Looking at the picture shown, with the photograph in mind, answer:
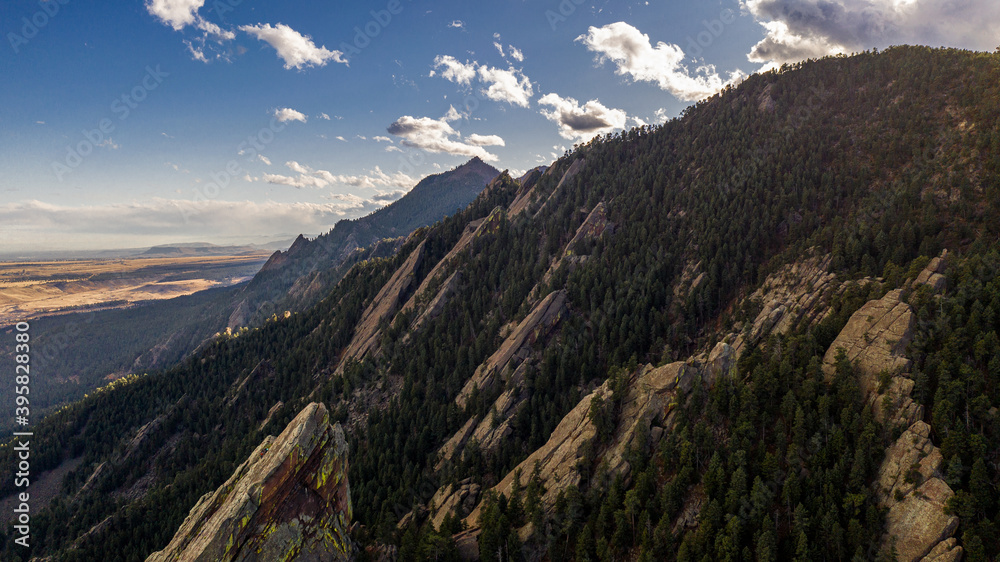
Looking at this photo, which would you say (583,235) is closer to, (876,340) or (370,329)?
(876,340)

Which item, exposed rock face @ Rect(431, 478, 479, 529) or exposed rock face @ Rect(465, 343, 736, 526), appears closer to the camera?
exposed rock face @ Rect(465, 343, 736, 526)

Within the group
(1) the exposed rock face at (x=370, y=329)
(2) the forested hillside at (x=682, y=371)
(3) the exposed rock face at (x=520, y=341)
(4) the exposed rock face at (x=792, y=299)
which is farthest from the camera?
(1) the exposed rock face at (x=370, y=329)

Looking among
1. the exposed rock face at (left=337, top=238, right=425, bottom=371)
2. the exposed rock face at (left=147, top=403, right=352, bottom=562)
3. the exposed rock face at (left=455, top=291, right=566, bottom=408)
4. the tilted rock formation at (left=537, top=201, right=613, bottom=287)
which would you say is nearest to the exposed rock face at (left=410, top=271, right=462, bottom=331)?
the exposed rock face at (left=337, top=238, right=425, bottom=371)

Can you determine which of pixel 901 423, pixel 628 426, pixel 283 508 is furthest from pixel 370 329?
pixel 901 423

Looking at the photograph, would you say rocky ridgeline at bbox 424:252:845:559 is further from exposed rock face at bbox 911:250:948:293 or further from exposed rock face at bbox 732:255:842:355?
exposed rock face at bbox 911:250:948:293

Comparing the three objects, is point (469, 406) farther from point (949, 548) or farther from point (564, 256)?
point (949, 548)

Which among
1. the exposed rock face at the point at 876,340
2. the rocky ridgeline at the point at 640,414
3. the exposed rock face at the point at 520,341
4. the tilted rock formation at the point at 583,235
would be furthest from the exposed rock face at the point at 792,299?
the tilted rock formation at the point at 583,235

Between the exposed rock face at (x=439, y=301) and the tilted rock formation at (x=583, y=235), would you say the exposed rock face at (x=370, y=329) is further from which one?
the tilted rock formation at (x=583, y=235)
